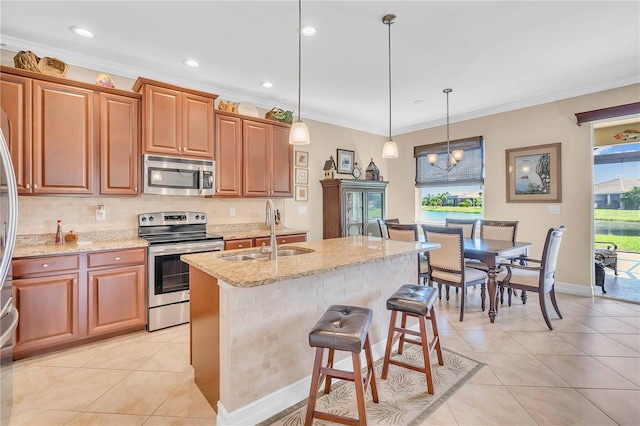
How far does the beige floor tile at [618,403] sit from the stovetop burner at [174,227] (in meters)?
3.37

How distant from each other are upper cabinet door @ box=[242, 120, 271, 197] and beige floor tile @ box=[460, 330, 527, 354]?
2.86 meters

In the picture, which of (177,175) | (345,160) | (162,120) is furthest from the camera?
(345,160)

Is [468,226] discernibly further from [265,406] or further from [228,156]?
[265,406]

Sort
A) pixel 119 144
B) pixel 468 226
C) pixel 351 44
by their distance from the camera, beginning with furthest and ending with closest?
pixel 468 226 < pixel 119 144 < pixel 351 44

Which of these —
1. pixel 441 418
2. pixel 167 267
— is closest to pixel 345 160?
pixel 167 267

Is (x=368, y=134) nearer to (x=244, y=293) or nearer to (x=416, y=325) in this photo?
(x=416, y=325)

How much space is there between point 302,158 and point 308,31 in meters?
2.33

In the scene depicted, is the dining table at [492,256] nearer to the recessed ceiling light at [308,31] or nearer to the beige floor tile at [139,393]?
the recessed ceiling light at [308,31]

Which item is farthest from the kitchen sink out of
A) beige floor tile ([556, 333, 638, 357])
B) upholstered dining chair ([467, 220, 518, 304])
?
beige floor tile ([556, 333, 638, 357])

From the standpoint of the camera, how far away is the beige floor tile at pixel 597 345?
2552 mm

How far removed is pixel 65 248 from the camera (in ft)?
8.63

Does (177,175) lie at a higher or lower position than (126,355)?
higher

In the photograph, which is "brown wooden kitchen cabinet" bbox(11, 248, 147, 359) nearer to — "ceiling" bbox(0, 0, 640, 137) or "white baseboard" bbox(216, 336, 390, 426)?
"white baseboard" bbox(216, 336, 390, 426)

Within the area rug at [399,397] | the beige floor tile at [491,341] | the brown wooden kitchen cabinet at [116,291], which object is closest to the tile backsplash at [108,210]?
the brown wooden kitchen cabinet at [116,291]
